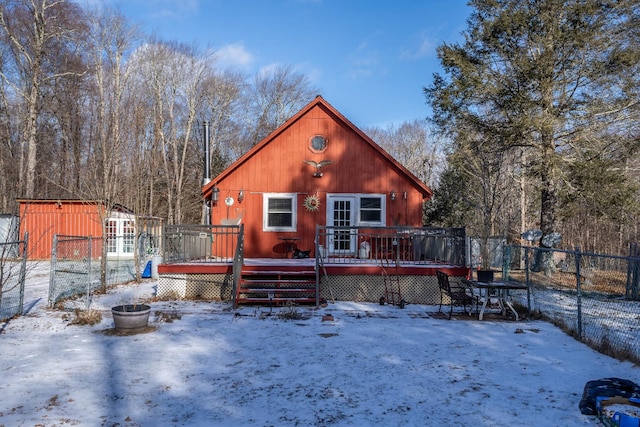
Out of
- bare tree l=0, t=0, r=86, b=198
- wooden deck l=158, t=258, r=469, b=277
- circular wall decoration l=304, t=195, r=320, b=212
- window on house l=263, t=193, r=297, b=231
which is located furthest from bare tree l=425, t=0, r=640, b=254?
bare tree l=0, t=0, r=86, b=198

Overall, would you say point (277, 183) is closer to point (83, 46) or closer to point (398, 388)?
point (398, 388)

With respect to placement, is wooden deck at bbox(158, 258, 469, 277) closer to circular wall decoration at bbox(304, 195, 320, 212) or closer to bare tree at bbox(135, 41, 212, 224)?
circular wall decoration at bbox(304, 195, 320, 212)

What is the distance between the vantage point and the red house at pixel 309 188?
13.2 m

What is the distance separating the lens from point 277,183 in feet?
43.8

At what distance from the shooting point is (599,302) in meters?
10.1

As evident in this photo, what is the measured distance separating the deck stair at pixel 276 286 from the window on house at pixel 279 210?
3512 mm

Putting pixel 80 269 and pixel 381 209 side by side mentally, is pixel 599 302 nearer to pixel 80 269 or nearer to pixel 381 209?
pixel 381 209

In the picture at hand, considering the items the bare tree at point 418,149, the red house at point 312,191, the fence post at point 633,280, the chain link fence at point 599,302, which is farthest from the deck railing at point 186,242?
the bare tree at point 418,149

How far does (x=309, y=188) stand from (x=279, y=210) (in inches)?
46.1

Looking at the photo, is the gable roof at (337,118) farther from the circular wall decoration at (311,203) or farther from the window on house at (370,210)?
the circular wall decoration at (311,203)

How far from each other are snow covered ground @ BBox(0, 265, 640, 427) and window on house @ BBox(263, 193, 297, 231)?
18.2 feet

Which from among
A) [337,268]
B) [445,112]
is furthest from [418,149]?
[337,268]

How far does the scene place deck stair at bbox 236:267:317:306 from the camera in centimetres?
895

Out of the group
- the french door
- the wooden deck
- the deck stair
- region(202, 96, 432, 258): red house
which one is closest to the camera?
the deck stair
